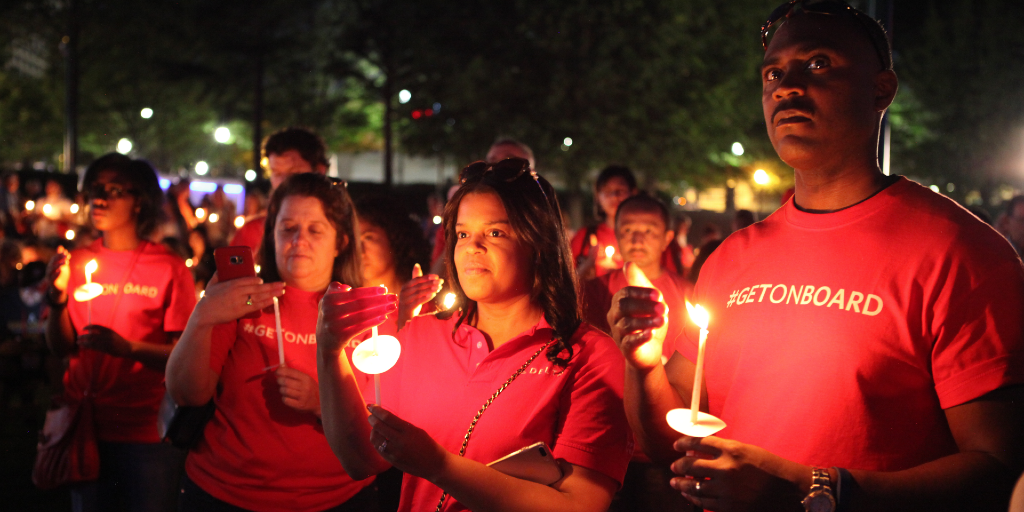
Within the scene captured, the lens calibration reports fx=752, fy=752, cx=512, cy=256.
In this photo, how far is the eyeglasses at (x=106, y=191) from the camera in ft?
14.7

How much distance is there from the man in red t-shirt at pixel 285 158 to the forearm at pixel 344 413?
3244 millimetres

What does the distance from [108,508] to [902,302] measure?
401cm

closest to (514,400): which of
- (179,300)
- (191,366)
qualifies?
(191,366)

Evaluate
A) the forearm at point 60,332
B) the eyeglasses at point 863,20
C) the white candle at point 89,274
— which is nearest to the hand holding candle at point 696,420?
the eyeglasses at point 863,20

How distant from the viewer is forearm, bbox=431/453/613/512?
84.0 inches

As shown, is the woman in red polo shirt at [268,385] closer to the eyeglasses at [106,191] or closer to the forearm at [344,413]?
the forearm at [344,413]

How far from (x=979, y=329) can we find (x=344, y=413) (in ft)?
5.91

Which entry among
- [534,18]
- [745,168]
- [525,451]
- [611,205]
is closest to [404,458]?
[525,451]

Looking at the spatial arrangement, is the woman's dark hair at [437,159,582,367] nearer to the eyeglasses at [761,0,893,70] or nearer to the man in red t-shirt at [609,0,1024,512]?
the man in red t-shirt at [609,0,1024,512]

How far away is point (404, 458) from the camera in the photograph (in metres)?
2.04

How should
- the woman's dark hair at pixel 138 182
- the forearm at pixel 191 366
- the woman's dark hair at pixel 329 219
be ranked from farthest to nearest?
the woman's dark hair at pixel 138 182
the woman's dark hair at pixel 329 219
the forearm at pixel 191 366

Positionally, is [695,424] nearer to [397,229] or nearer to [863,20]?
[863,20]

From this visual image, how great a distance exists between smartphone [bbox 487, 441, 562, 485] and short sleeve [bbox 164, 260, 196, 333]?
2717mm

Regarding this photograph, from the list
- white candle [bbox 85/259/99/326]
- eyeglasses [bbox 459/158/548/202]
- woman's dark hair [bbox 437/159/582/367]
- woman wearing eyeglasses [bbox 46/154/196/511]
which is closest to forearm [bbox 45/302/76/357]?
woman wearing eyeglasses [bbox 46/154/196/511]
